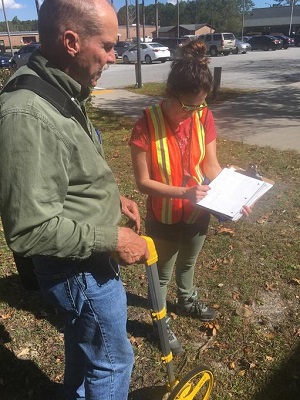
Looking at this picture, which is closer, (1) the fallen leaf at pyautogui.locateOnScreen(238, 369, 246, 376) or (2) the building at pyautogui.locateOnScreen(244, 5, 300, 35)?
(1) the fallen leaf at pyautogui.locateOnScreen(238, 369, 246, 376)

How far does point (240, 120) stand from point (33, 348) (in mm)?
7876

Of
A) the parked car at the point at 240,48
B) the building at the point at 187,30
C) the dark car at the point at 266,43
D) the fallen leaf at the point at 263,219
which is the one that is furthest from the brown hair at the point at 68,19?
the building at the point at 187,30

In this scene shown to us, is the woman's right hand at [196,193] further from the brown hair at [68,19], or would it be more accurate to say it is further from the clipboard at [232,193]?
the brown hair at [68,19]

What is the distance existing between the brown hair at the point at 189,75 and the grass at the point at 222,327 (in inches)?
72.3

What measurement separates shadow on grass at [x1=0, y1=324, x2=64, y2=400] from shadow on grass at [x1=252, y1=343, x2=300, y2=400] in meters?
1.33

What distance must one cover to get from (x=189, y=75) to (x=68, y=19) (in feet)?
2.87

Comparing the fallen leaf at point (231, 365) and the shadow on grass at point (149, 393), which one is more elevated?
the shadow on grass at point (149, 393)

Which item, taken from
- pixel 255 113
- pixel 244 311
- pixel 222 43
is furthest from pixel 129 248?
pixel 222 43

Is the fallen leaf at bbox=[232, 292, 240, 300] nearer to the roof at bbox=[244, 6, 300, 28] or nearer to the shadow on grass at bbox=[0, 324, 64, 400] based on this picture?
the shadow on grass at bbox=[0, 324, 64, 400]

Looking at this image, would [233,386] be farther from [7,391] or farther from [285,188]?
[285,188]

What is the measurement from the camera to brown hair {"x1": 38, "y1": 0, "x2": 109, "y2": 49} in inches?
53.7

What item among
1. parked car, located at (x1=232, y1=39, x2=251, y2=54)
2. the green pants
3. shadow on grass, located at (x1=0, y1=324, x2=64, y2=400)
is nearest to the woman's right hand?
the green pants

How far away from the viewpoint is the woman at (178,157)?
2139 mm

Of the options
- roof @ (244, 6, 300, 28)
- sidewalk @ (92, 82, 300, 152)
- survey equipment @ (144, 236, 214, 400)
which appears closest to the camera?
survey equipment @ (144, 236, 214, 400)
